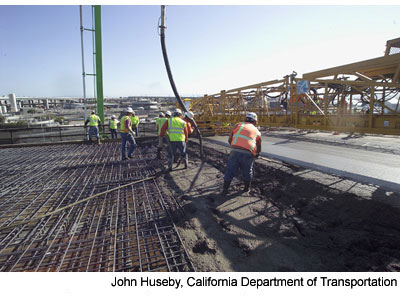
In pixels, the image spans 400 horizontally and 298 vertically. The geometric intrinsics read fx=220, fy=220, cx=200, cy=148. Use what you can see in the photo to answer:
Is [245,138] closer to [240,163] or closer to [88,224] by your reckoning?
[240,163]

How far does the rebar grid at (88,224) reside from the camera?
8.34 ft

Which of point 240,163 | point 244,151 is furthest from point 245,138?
point 240,163

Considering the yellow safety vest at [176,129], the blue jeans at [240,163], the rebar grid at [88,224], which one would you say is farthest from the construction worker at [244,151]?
the yellow safety vest at [176,129]

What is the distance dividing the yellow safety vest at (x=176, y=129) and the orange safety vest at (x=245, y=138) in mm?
1971

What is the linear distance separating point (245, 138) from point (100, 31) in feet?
35.2

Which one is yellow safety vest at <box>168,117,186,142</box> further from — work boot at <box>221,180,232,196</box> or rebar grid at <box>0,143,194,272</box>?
work boot at <box>221,180,232,196</box>

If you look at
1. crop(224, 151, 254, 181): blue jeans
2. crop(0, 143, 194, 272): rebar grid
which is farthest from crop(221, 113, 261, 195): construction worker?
crop(0, 143, 194, 272): rebar grid

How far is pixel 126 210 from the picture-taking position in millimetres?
3758

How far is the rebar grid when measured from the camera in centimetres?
254

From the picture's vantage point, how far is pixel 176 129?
589cm

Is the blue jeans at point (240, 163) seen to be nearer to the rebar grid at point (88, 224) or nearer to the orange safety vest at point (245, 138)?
the orange safety vest at point (245, 138)
